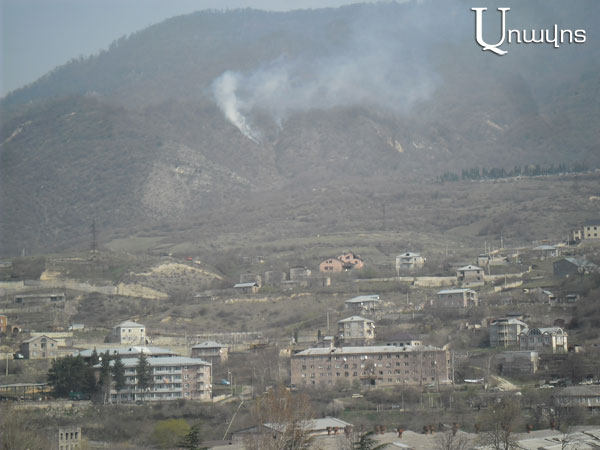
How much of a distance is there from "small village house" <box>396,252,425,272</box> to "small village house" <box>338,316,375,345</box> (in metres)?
21.5

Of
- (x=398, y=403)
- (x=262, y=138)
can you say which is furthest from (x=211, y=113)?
(x=398, y=403)

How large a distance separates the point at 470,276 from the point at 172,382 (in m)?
29.8

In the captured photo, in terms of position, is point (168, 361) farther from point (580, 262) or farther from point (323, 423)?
point (580, 262)

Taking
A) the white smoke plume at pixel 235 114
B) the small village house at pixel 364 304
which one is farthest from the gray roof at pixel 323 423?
the white smoke plume at pixel 235 114

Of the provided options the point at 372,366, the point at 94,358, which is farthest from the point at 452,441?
the point at 94,358

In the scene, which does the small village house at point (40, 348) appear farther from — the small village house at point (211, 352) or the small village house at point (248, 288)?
the small village house at point (248, 288)

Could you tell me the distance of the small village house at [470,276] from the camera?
99188 mm

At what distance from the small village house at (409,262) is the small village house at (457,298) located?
14568mm

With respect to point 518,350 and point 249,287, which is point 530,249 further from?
point 518,350

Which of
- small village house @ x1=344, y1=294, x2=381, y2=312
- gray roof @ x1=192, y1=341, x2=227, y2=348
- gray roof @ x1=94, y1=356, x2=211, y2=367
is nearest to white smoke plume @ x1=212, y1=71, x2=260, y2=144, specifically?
small village house @ x1=344, y1=294, x2=381, y2=312

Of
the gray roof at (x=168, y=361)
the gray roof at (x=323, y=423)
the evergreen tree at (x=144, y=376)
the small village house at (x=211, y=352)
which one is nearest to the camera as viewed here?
the gray roof at (x=323, y=423)

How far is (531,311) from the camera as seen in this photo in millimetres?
85688

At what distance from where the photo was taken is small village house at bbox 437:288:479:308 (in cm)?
9011

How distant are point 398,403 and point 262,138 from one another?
408 ft
